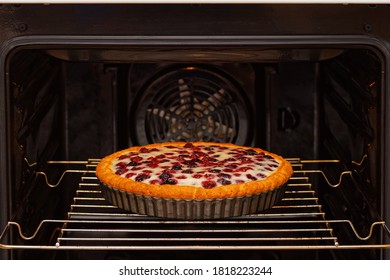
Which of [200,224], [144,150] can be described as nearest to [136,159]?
[144,150]

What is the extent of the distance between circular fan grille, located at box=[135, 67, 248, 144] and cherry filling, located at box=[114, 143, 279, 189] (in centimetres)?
9

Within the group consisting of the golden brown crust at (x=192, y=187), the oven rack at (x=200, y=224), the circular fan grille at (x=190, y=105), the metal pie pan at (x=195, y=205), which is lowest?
the oven rack at (x=200, y=224)

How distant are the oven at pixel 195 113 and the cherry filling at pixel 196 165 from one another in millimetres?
100

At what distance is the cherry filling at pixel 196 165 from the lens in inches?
67.3

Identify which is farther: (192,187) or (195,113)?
(195,113)

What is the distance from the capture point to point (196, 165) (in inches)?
71.9

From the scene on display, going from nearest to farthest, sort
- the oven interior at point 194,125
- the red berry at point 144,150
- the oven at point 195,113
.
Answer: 1. the oven at point 195,113
2. the oven interior at point 194,125
3. the red berry at point 144,150

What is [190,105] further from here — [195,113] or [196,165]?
[196,165]

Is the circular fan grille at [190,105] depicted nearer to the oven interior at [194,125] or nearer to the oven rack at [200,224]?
the oven interior at [194,125]

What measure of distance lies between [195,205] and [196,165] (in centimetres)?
20

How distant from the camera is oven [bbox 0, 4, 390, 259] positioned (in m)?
1.45

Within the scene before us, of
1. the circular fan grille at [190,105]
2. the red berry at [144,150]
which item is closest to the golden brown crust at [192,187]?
the red berry at [144,150]

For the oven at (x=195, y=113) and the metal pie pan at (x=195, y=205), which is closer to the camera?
the oven at (x=195, y=113)
